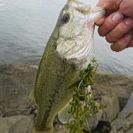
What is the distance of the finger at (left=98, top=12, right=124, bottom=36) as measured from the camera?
3395 mm

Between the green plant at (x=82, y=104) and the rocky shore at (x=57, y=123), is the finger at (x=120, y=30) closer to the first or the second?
the green plant at (x=82, y=104)

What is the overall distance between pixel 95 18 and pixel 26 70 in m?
7.95

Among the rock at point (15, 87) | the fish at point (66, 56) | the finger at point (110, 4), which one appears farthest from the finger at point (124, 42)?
the rock at point (15, 87)

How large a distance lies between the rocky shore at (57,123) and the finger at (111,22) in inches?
156

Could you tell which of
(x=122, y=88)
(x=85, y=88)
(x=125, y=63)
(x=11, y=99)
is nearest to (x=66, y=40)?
(x=85, y=88)

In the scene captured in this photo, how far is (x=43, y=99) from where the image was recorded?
3.58m

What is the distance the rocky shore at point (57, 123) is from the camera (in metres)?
7.44

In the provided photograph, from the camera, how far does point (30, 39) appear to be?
57.6 ft

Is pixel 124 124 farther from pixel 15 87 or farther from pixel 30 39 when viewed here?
pixel 30 39

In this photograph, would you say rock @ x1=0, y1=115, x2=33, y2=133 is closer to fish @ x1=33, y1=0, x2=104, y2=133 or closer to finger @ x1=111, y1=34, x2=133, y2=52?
fish @ x1=33, y1=0, x2=104, y2=133

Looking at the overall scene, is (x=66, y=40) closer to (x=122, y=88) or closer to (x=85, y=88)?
(x=85, y=88)

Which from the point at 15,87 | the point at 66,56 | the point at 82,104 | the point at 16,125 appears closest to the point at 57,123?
the point at 16,125

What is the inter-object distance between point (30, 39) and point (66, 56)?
14252 mm

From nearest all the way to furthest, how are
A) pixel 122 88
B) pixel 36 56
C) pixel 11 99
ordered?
pixel 11 99, pixel 122 88, pixel 36 56
